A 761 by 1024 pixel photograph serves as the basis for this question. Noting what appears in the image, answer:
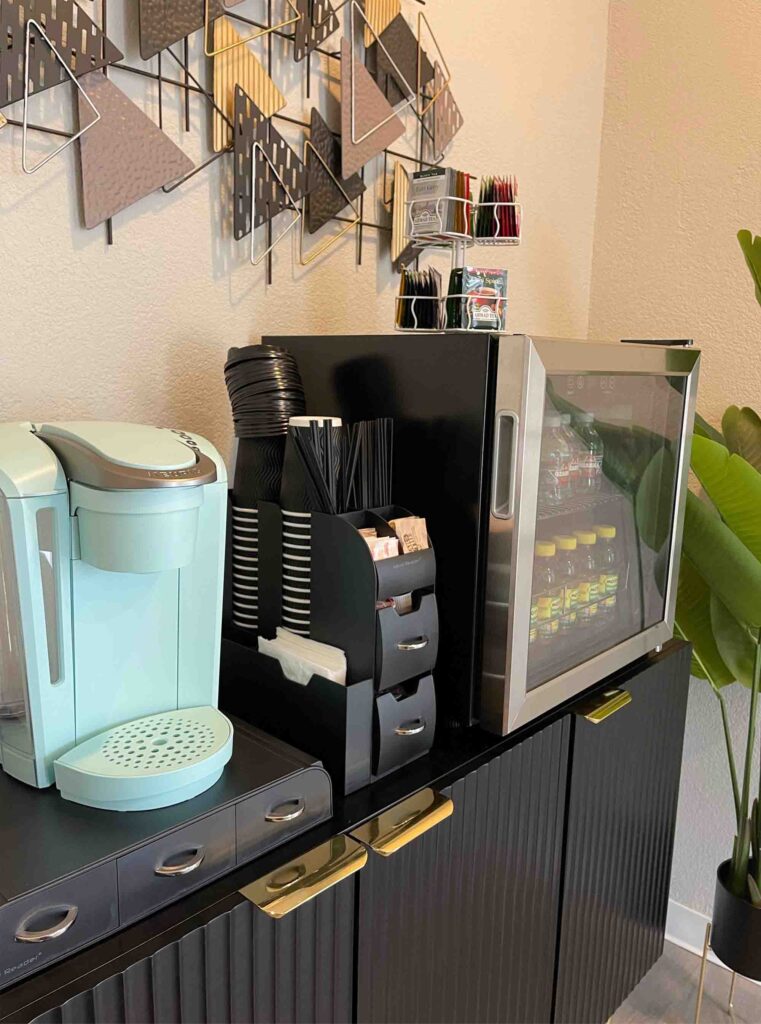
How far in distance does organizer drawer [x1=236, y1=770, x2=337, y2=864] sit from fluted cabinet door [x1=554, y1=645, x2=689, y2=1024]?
565mm

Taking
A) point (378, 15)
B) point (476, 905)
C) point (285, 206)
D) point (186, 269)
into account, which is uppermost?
point (378, 15)

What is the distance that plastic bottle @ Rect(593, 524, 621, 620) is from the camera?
1562 mm

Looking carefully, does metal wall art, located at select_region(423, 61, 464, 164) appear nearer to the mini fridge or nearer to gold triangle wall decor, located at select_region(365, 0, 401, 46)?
gold triangle wall decor, located at select_region(365, 0, 401, 46)

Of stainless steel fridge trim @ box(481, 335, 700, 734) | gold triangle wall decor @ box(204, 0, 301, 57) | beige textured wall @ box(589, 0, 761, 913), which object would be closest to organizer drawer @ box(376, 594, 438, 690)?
stainless steel fridge trim @ box(481, 335, 700, 734)

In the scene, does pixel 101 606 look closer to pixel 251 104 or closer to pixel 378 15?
pixel 251 104

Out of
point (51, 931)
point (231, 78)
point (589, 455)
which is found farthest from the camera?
point (589, 455)

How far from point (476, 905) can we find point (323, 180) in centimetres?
129

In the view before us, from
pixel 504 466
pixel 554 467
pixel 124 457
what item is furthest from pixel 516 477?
pixel 124 457

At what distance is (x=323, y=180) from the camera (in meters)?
1.53

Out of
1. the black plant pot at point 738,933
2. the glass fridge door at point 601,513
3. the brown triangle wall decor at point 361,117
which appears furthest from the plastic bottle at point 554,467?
the black plant pot at point 738,933

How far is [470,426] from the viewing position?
118 cm

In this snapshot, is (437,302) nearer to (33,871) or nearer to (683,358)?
(683,358)

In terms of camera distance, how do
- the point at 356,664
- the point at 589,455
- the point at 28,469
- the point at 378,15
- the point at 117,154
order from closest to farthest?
1. the point at 28,469
2. the point at 356,664
3. the point at 117,154
4. the point at 589,455
5. the point at 378,15

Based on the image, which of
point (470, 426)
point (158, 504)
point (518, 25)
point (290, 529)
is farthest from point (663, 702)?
point (518, 25)
